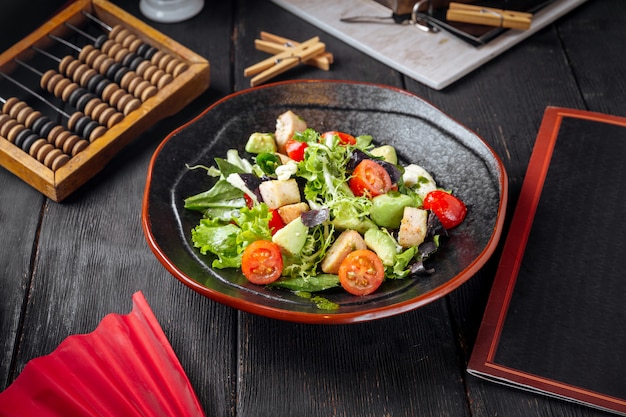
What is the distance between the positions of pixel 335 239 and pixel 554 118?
39.6 inches

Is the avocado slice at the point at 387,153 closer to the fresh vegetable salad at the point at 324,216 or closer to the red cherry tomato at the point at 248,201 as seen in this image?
the fresh vegetable salad at the point at 324,216

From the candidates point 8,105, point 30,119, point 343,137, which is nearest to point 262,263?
point 343,137

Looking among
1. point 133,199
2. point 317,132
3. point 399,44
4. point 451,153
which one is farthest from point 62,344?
point 399,44

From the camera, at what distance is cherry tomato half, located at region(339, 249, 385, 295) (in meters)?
1.79

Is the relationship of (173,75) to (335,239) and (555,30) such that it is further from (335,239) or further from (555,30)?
(555,30)

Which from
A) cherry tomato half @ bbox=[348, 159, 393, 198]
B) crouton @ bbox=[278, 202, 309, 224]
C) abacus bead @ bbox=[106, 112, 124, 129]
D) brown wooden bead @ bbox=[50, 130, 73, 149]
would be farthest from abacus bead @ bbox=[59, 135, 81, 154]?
cherry tomato half @ bbox=[348, 159, 393, 198]

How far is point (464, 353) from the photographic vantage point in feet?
6.17

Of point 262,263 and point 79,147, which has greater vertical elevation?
point 262,263

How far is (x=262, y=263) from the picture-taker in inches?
70.7

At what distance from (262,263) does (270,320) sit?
24 cm

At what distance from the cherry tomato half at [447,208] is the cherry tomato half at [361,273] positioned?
262mm

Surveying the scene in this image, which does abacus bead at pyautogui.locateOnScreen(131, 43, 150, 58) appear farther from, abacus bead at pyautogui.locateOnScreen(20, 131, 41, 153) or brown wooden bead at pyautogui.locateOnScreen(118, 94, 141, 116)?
abacus bead at pyautogui.locateOnScreen(20, 131, 41, 153)

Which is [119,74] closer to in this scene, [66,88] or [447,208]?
[66,88]

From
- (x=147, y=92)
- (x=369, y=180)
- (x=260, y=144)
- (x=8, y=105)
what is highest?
(x=369, y=180)
